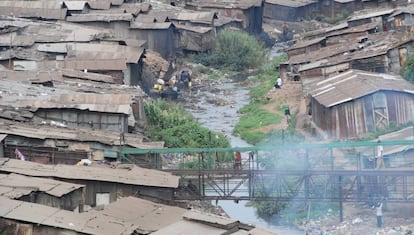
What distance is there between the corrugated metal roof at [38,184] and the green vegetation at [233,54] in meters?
27.2

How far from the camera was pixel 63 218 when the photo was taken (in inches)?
1061

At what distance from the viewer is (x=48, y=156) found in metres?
33.9

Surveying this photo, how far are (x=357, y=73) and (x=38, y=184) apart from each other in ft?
55.4

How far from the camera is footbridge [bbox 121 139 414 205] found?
32500 millimetres

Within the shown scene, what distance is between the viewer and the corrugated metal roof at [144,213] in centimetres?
2730

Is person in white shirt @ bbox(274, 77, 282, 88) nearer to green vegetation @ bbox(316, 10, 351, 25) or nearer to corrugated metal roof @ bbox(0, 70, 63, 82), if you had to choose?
corrugated metal roof @ bbox(0, 70, 63, 82)

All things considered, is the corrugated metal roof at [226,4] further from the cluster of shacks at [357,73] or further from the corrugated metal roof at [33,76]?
the corrugated metal roof at [33,76]

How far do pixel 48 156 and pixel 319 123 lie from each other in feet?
34.4

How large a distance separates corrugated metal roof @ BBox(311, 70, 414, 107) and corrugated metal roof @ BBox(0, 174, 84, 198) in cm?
1204

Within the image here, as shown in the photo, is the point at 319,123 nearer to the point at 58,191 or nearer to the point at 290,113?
the point at 290,113

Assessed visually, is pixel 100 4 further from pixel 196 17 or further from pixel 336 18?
pixel 336 18

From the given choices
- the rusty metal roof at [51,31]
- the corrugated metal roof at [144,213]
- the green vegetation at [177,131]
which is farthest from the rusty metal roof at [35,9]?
the corrugated metal roof at [144,213]

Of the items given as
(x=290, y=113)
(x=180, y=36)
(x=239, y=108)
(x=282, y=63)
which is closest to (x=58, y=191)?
(x=290, y=113)

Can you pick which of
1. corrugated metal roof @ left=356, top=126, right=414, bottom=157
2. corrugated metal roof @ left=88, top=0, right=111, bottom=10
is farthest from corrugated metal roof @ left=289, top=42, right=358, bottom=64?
corrugated metal roof @ left=356, top=126, right=414, bottom=157
